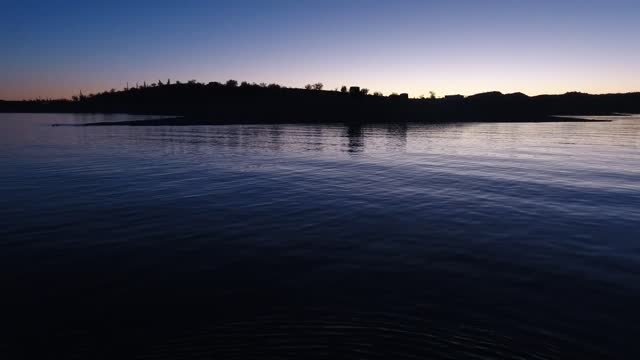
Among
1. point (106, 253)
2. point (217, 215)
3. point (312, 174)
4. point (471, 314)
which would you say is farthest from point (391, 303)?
point (312, 174)

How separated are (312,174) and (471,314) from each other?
76.0ft

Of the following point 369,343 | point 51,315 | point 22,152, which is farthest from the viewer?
point 22,152

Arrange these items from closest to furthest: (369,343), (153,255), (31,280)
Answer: (369,343) < (31,280) < (153,255)

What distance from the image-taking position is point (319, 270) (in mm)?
12336

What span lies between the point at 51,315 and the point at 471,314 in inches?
383

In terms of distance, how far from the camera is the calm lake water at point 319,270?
28.0 ft

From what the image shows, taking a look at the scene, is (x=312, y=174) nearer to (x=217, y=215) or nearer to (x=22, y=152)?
(x=217, y=215)

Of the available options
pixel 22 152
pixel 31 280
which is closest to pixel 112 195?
pixel 31 280

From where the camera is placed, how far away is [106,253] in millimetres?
13750

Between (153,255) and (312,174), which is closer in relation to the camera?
(153,255)

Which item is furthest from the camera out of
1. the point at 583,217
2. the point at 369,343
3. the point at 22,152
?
the point at 22,152

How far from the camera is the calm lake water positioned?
8523 mm

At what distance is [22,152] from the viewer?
1801 inches

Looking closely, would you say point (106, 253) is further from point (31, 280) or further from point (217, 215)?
point (217, 215)
